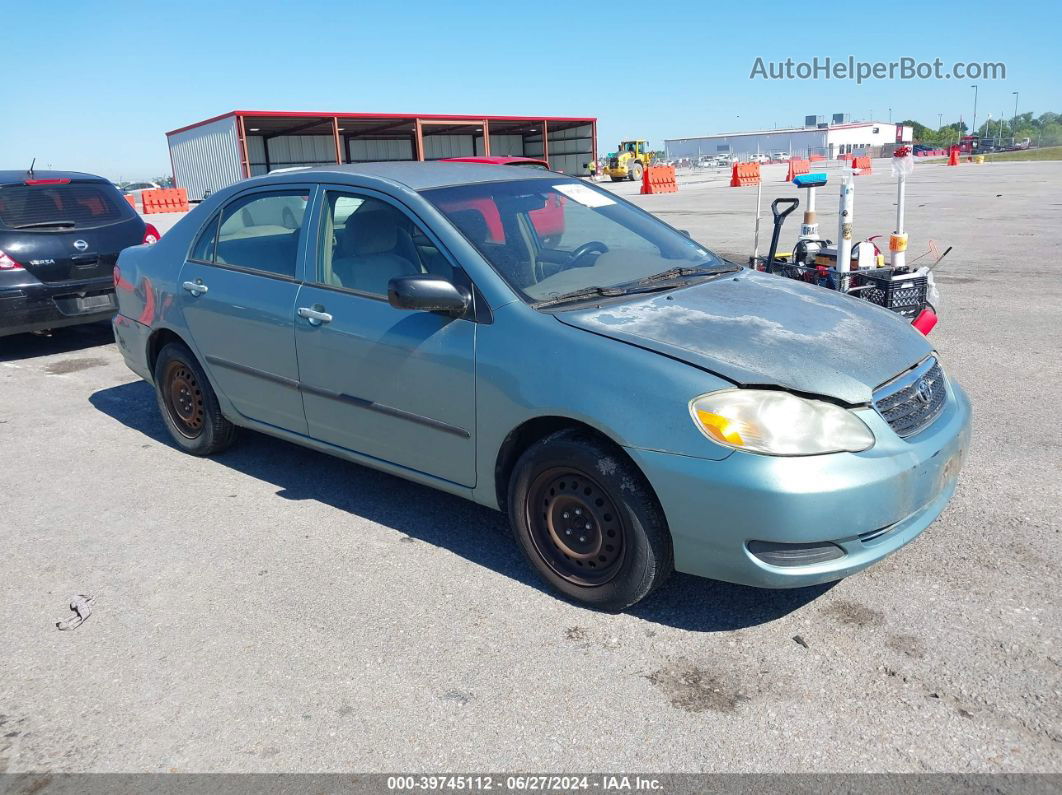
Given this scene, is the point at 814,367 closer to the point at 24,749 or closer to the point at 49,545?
the point at 24,749

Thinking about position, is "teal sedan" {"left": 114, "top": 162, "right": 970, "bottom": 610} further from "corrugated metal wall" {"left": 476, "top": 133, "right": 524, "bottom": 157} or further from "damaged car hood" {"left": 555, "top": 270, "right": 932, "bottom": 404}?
"corrugated metal wall" {"left": 476, "top": 133, "right": 524, "bottom": 157}

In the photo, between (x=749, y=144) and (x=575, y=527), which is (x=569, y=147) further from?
(x=749, y=144)

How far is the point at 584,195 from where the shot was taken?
4.50 meters

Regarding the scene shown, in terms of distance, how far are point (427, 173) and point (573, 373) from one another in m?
1.65

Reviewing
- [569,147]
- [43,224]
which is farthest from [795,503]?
[569,147]

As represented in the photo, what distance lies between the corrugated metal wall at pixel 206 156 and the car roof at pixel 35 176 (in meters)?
28.2

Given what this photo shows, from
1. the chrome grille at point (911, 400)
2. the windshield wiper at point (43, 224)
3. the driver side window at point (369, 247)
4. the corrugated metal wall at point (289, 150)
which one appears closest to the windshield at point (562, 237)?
the driver side window at point (369, 247)

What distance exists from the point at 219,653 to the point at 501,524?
144 cm

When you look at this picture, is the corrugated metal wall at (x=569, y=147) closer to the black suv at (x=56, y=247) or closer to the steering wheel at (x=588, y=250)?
the black suv at (x=56, y=247)

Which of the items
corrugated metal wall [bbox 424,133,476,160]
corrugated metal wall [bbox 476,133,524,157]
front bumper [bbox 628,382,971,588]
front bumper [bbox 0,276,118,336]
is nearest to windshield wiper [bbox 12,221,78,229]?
front bumper [bbox 0,276,118,336]

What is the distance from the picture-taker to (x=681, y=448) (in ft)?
9.51

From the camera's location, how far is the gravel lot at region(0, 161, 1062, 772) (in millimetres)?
2582

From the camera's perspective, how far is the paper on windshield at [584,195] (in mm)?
4430

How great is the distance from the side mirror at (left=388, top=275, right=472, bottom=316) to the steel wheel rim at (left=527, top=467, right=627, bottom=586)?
2.54 ft
